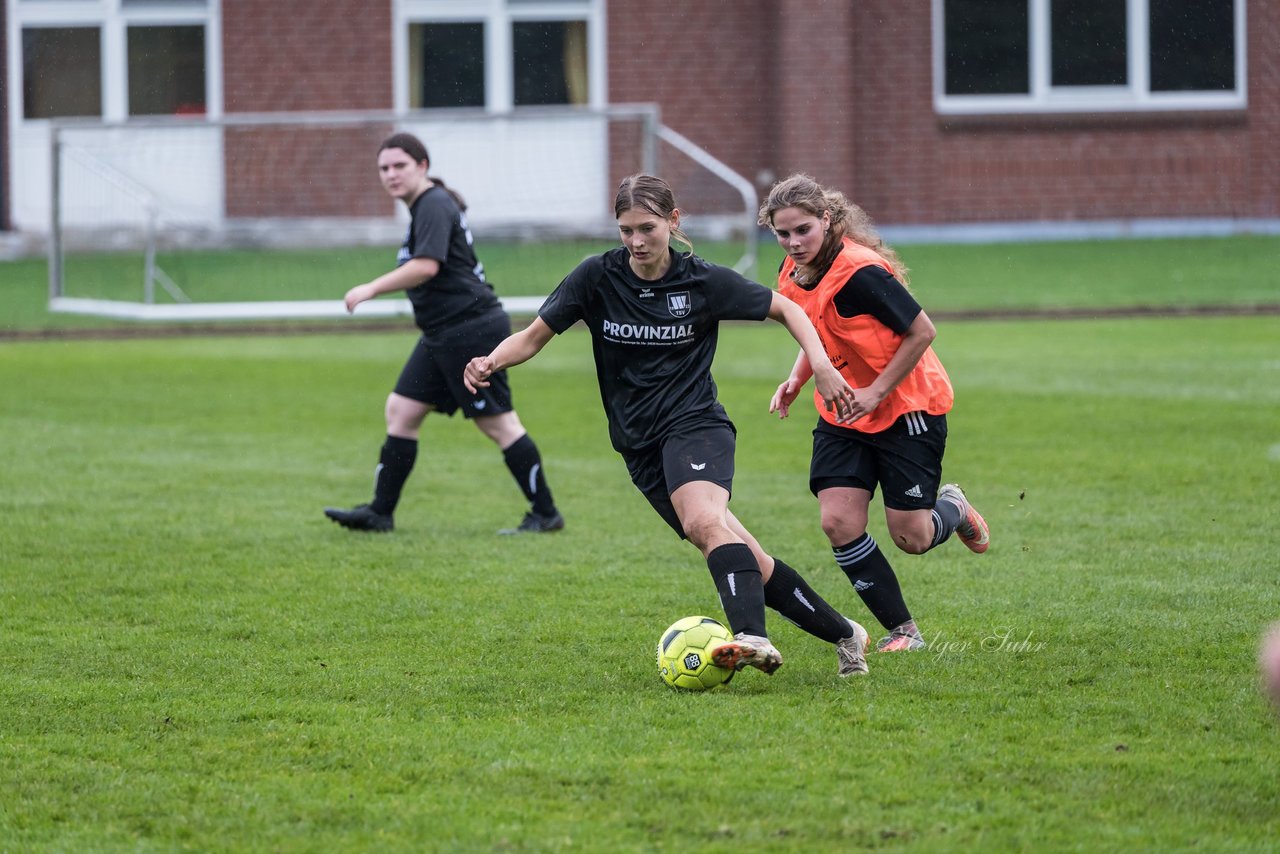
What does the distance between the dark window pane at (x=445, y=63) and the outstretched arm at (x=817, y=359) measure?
62.1 ft

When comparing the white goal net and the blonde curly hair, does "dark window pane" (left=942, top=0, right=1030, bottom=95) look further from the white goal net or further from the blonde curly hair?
the blonde curly hair

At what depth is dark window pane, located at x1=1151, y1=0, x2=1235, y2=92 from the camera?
77.7 feet

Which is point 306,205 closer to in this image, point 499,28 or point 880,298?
point 499,28

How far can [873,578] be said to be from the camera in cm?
563

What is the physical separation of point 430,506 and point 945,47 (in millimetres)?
16453

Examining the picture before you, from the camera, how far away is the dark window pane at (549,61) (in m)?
23.5

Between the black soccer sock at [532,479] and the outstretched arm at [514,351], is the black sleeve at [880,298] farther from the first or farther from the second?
the black soccer sock at [532,479]

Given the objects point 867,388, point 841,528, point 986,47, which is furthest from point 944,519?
point 986,47

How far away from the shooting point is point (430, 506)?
8812mm

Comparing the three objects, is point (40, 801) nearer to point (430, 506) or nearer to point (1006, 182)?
point (430, 506)

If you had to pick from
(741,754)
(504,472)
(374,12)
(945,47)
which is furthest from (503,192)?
(741,754)

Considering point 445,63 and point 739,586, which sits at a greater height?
point 445,63

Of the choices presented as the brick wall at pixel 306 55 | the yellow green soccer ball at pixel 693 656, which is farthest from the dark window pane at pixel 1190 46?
the yellow green soccer ball at pixel 693 656

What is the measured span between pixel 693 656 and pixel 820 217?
1385 millimetres
